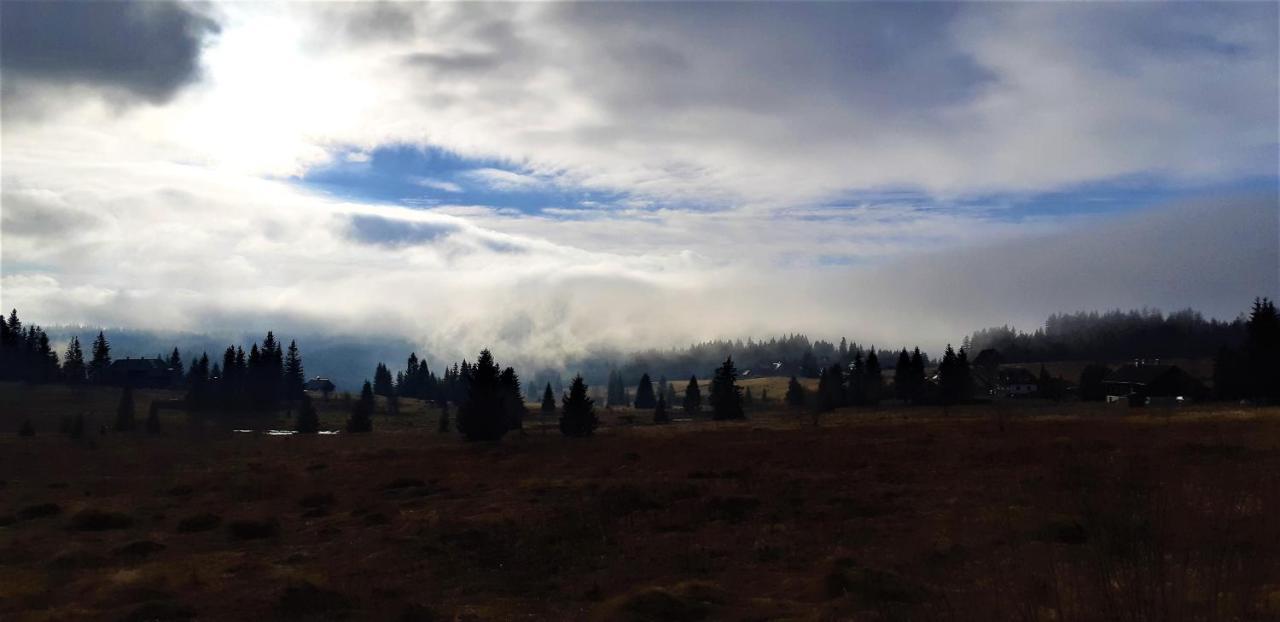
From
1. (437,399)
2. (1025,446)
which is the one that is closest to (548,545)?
(1025,446)

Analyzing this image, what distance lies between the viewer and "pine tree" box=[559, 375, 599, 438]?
233 feet

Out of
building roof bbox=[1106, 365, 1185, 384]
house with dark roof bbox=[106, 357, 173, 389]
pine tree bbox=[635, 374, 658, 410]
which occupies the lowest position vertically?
pine tree bbox=[635, 374, 658, 410]

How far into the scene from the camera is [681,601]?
17.0 meters

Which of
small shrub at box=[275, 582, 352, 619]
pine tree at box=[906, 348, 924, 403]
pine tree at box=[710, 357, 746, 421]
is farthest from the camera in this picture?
pine tree at box=[906, 348, 924, 403]

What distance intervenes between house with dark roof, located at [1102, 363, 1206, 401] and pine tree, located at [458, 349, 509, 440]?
79.7m

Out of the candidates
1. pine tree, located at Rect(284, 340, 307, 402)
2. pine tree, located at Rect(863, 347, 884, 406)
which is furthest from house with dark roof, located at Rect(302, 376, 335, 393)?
pine tree, located at Rect(863, 347, 884, 406)

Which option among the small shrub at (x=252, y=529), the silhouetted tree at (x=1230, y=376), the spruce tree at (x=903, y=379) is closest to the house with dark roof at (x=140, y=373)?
the small shrub at (x=252, y=529)

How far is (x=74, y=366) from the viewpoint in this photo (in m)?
130

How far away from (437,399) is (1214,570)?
162496 millimetres

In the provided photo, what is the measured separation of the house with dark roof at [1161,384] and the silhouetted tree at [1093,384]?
5.21m

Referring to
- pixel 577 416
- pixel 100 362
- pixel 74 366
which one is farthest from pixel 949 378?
pixel 100 362

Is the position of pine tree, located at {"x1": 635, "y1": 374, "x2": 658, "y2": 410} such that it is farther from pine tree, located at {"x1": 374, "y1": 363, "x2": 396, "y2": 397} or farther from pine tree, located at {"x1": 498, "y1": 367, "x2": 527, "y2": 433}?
pine tree, located at {"x1": 498, "y1": 367, "x2": 527, "y2": 433}

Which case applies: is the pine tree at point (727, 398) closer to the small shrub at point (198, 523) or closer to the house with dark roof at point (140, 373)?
the small shrub at point (198, 523)

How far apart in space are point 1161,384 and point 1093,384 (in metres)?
16.0
